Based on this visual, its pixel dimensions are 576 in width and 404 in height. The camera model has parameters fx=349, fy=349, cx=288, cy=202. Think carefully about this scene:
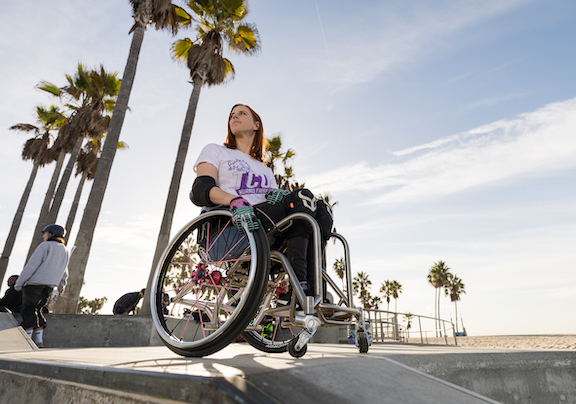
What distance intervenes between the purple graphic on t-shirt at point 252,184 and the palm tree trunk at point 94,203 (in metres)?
8.69

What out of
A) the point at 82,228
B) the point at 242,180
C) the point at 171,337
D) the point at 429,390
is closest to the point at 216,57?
the point at 82,228

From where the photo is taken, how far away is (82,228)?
9688mm

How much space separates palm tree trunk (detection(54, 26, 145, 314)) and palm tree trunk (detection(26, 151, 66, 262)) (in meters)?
9.28

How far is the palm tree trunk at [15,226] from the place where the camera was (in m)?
19.5

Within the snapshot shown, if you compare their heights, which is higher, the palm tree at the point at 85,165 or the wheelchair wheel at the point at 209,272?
the palm tree at the point at 85,165

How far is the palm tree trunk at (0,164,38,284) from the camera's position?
19.5m

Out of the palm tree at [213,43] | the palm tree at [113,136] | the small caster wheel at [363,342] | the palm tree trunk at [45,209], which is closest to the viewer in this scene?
the small caster wheel at [363,342]

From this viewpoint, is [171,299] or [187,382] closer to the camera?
[187,382]

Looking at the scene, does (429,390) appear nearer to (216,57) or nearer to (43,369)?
(43,369)

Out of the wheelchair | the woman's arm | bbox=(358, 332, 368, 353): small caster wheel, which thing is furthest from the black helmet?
bbox=(358, 332, 368, 353): small caster wheel

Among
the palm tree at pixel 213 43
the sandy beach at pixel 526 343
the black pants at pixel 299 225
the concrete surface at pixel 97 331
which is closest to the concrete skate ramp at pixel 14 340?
the concrete surface at pixel 97 331

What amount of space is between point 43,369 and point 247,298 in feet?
3.10

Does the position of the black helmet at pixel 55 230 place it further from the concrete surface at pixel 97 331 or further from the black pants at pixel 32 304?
the concrete surface at pixel 97 331

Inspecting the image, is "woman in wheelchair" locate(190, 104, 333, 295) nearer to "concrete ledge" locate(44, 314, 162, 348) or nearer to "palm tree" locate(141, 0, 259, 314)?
"concrete ledge" locate(44, 314, 162, 348)
